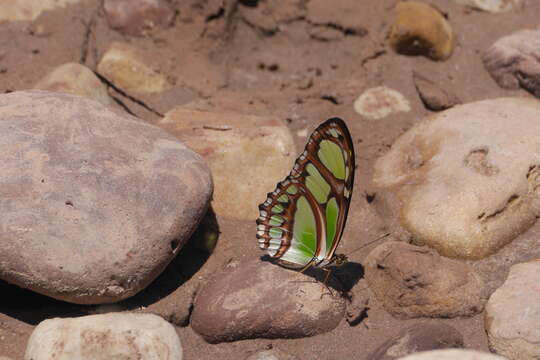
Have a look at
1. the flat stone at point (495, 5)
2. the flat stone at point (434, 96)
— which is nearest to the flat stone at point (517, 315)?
the flat stone at point (434, 96)

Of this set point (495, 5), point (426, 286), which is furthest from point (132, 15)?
point (426, 286)

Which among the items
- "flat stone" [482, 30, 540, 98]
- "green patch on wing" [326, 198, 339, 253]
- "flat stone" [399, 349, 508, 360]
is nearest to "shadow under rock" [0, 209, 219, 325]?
"green patch on wing" [326, 198, 339, 253]

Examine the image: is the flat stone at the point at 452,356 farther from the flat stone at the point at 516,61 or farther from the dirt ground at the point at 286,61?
the flat stone at the point at 516,61

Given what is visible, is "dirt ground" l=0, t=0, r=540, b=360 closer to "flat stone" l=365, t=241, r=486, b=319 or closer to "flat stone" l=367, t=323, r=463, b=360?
"flat stone" l=365, t=241, r=486, b=319

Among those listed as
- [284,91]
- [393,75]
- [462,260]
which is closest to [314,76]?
[284,91]

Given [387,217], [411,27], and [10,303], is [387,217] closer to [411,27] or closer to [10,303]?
[411,27]
